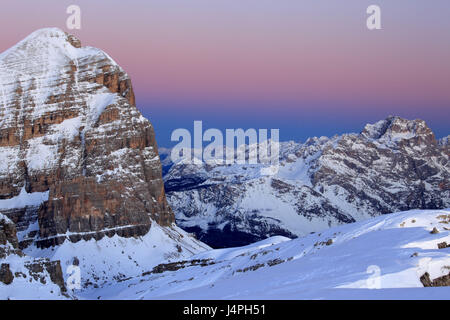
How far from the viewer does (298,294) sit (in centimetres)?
3631

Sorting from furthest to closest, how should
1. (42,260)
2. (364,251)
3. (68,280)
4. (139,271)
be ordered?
(139,271) → (68,280) → (42,260) → (364,251)

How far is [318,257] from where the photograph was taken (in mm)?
57094

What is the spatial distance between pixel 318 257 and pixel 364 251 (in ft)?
17.8

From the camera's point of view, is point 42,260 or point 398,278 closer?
point 398,278
